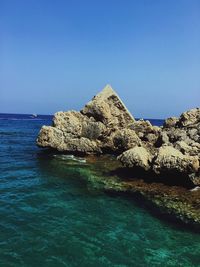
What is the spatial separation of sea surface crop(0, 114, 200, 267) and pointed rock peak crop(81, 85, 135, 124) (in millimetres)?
19583

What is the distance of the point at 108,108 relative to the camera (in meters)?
48.2

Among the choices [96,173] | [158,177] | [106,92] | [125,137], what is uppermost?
[106,92]

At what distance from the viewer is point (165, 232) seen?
18828mm

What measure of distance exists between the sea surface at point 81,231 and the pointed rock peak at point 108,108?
1958cm

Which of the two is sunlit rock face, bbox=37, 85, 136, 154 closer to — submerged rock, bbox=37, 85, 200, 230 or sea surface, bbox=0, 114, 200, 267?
submerged rock, bbox=37, 85, 200, 230

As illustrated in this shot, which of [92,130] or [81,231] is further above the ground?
[92,130]

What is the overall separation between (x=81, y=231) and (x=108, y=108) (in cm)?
3108

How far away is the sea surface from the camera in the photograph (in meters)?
15.6

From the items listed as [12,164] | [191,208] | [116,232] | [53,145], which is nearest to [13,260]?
[116,232]

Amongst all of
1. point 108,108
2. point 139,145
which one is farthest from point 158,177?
point 108,108

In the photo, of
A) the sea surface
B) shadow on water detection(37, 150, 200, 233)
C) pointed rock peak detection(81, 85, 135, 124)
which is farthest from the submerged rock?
the sea surface

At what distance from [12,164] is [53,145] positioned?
23.1 feet

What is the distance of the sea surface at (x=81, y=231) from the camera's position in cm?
1560

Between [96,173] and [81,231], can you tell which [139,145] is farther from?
[81,231]
